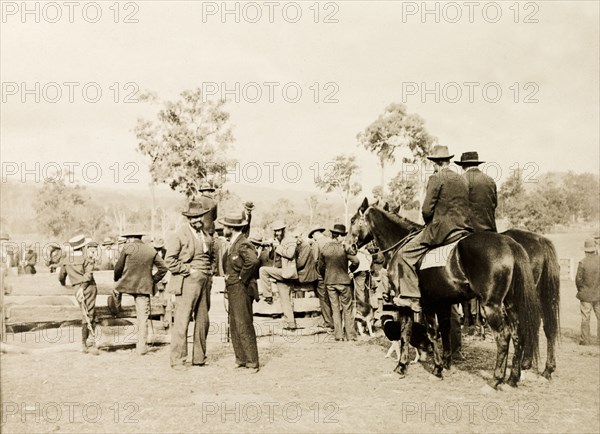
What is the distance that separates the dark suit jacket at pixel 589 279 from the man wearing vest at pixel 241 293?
7399 millimetres

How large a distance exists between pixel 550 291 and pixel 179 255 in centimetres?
599

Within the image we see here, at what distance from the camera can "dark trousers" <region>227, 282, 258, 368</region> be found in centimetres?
920

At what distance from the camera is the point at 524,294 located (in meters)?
8.07

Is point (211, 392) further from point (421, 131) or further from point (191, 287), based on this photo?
point (421, 131)

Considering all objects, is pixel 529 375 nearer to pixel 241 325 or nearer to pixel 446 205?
pixel 446 205

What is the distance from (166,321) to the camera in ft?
39.5

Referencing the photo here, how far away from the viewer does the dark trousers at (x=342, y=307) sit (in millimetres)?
12102

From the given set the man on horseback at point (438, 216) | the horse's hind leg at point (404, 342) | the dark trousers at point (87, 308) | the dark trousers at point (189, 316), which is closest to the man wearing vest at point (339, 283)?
the horse's hind leg at point (404, 342)

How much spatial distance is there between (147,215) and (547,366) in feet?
316

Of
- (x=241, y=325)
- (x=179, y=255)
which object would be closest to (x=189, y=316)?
(x=241, y=325)

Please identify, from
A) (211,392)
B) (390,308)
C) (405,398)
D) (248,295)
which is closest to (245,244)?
(248,295)

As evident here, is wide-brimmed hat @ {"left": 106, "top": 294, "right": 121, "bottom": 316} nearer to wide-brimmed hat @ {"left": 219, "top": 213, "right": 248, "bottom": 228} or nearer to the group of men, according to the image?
the group of men

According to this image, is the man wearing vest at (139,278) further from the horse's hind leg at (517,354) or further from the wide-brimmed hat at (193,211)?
the horse's hind leg at (517,354)

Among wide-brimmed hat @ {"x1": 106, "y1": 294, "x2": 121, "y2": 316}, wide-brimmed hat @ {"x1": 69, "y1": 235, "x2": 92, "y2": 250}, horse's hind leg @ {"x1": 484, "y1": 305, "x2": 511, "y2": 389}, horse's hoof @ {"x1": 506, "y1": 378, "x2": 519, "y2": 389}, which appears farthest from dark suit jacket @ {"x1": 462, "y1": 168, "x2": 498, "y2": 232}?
wide-brimmed hat @ {"x1": 106, "y1": 294, "x2": 121, "y2": 316}
